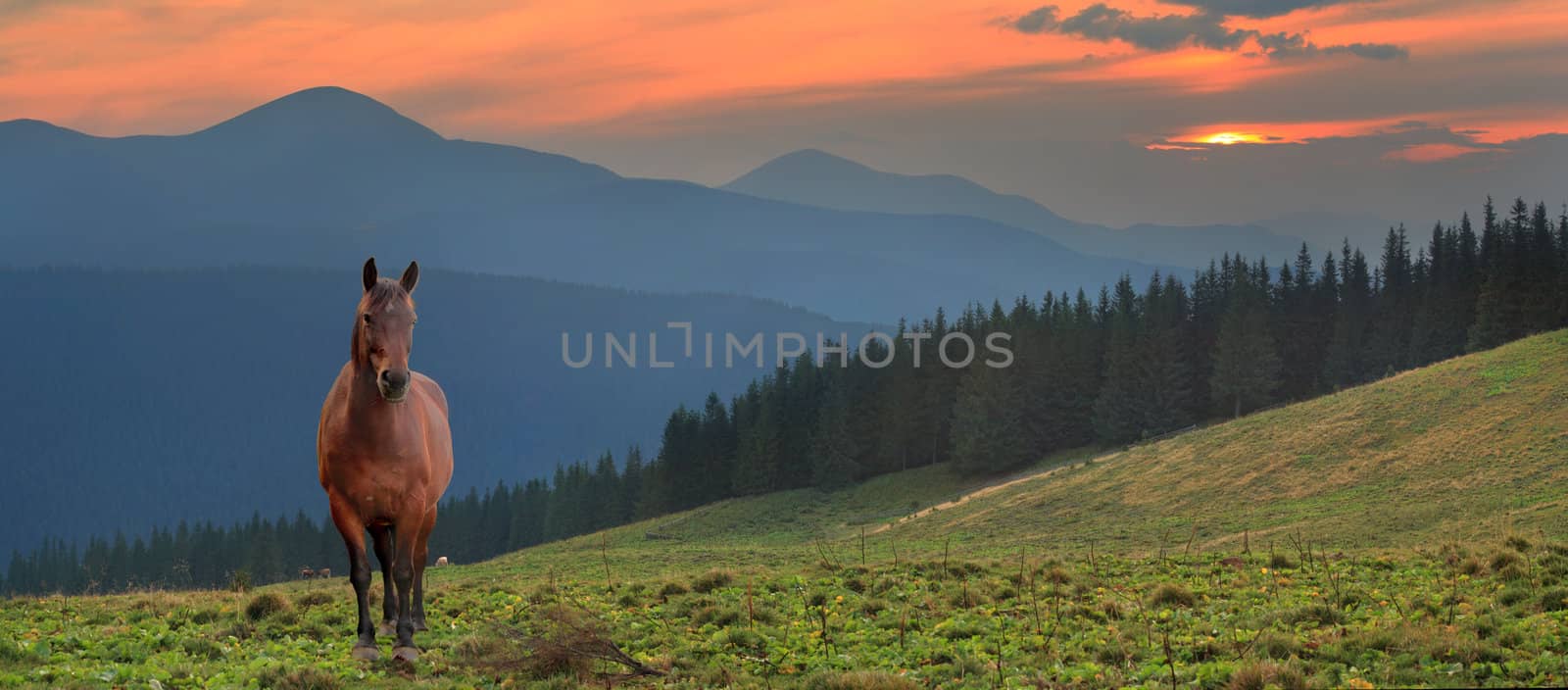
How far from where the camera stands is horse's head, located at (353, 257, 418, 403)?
9.77 meters

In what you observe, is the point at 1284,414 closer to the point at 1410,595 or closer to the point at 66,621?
the point at 1410,595

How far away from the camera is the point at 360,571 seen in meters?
11.0

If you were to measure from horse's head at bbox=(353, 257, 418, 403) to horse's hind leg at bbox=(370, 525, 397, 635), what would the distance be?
6.73 ft

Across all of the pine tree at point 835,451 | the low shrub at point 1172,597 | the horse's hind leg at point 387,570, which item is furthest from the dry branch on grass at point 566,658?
the pine tree at point 835,451

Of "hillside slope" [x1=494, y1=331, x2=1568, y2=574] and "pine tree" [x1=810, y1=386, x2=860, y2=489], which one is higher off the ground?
"hillside slope" [x1=494, y1=331, x2=1568, y2=574]

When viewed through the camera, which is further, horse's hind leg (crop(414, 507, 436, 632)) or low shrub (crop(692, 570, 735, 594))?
low shrub (crop(692, 570, 735, 594))

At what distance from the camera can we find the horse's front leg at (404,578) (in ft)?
35.7

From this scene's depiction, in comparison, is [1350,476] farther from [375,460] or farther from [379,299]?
[379,299]

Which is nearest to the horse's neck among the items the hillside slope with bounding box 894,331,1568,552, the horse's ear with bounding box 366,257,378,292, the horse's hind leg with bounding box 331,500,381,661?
the horse's ear with bounding box 366,257,378,292

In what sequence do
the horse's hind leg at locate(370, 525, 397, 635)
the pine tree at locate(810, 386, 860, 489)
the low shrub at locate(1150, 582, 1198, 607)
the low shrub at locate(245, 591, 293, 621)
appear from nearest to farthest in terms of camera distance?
the horse's hind leg at locate(370, 525, 397, 635) < the low shrub at locate(1150, 582, 1198, 607) < the low shrub at locate(245, 591, 293, 621) < the pine tree at locate(810, 386, 860, 489)

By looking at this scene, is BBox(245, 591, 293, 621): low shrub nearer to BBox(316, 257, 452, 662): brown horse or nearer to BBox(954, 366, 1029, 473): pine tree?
BBox(316, 257, 452, 662): brown horse

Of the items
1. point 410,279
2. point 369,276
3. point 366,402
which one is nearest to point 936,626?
point 366,402

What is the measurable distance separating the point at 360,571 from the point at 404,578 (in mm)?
447

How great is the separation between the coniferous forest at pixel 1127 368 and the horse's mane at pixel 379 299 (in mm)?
69133
